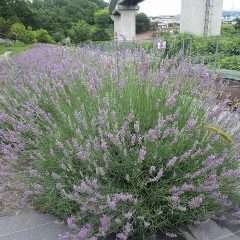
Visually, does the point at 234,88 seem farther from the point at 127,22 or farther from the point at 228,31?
the point at 127,22

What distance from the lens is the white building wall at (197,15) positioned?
26688mm

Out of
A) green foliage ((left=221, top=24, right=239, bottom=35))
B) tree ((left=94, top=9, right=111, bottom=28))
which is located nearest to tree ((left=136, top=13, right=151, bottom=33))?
tree ((left=94, top=9, right=111, bottom=28))

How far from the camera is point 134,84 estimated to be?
331 cm

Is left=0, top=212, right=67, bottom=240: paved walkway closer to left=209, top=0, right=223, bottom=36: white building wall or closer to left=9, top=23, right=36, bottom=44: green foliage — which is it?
left=209, top=0, right=223, bottom=36: white building wall

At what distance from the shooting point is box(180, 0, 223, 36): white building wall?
26688mm

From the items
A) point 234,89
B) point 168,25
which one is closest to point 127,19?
point 168,25

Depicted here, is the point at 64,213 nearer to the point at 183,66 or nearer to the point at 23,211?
the point at 23,211

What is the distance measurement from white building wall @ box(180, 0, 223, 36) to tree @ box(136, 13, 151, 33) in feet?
204

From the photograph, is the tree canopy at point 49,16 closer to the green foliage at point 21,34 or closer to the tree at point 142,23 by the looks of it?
the green foliage at point 21,34

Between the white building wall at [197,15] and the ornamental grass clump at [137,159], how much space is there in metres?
24.6

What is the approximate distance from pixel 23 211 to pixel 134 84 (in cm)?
143

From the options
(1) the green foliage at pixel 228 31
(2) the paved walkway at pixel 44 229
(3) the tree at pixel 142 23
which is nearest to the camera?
(2) the paved walkway at pixel 44 229

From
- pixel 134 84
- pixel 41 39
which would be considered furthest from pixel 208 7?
pixel 41 39

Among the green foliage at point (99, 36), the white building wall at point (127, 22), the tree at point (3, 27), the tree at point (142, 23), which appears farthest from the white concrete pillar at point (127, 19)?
the tree at point (142, 23)
